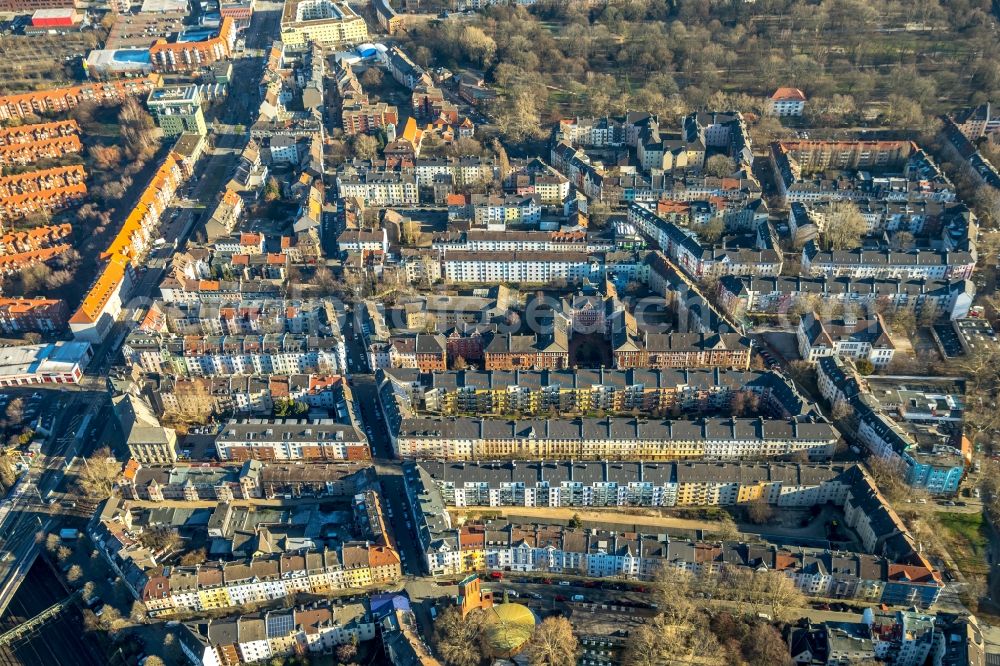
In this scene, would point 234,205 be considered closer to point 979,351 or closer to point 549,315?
point 549,315

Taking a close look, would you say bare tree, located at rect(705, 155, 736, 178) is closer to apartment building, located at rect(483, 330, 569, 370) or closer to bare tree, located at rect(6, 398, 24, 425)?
apartment building, located at rect(483, 330, 569, 370)

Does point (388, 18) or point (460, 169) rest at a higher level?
point (388, 18)

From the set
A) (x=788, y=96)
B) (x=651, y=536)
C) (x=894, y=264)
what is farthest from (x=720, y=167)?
(x=651, y=536)

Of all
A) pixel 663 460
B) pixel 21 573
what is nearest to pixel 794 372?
pixel 663 460

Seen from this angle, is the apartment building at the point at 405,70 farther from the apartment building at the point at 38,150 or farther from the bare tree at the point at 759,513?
the bare tree at the point at 759,513

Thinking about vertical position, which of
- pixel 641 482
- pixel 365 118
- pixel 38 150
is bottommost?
pixel 641 482

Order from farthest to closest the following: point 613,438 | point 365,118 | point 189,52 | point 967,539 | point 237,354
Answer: point 189,52, point 365,118, point 237,354, point 613,438, point 967,539

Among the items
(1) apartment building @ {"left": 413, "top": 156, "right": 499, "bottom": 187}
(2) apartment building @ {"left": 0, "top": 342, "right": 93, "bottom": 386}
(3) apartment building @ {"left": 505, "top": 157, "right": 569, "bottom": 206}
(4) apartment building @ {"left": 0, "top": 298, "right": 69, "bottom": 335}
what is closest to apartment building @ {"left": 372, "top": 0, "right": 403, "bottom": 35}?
(1) apartment building @ {"left": 413, "top": 156, "right": 499, "bottom": 187}

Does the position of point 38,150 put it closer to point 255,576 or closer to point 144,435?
point 144,435

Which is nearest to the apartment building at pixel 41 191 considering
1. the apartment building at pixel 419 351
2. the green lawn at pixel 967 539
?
the apartment building at pixel 419 351
